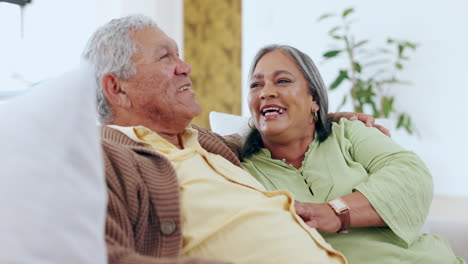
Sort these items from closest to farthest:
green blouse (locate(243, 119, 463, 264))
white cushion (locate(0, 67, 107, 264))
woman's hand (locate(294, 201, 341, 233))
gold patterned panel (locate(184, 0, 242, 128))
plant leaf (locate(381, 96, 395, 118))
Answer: white cushion (locate(0, 67, 107, 264)) < woman's hand (locate(294, 201, 341, 233)) < green blouse (locate(243, 119, 463, 264)) < plant leaf (locate(381, 96, 395, 118)) < gold patterned panel (locate(184, 0, 242, 128))

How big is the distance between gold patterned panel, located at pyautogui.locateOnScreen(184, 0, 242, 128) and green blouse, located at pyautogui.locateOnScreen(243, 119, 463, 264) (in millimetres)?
3448

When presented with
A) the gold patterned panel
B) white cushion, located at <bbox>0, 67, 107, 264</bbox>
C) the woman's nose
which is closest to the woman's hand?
the woman's nose

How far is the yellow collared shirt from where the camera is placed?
1.11 m

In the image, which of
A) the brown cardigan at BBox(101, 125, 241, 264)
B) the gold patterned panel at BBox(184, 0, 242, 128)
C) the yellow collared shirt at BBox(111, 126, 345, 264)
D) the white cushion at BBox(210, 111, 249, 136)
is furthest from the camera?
the gold patterned panel at BBox(184, 0, 242, 128)

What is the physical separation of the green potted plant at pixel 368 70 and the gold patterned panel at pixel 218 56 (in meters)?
1.01

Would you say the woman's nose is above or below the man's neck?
above

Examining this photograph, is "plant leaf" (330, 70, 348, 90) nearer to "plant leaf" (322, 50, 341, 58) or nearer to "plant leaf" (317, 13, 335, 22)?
"plant leaf" (322, 50, 341, 58)

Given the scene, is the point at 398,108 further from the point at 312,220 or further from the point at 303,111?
the point at 312,220

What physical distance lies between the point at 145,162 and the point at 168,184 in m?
0.07

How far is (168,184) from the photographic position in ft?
3.54

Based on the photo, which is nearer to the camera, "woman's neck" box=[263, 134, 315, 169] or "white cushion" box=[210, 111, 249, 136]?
"woman's neck" box=[263, 134, 315, 169]

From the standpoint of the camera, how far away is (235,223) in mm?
1131

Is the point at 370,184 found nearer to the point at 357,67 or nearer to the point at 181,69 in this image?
the point at 181,69

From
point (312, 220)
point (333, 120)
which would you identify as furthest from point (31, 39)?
point (312, 220)
